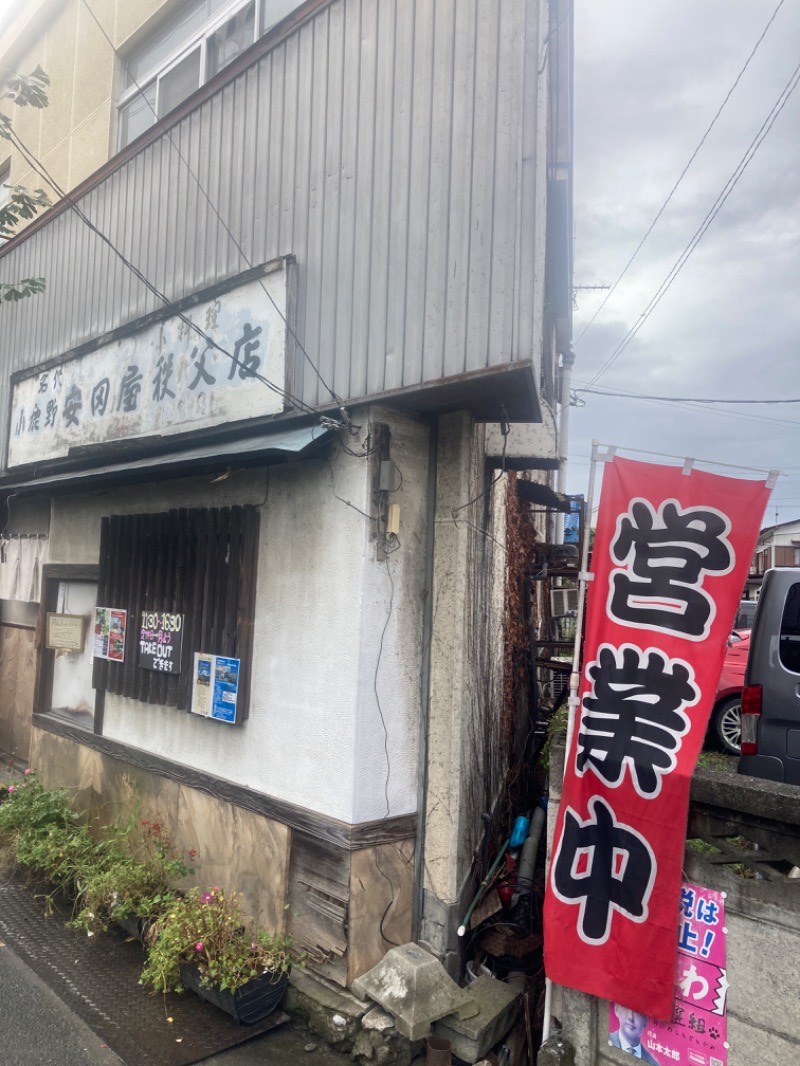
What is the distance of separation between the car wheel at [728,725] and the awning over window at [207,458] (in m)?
7.44

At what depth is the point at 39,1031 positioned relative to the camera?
4672 millimetres

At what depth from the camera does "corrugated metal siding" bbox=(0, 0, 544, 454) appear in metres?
4.68

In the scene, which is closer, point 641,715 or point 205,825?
point 641,715

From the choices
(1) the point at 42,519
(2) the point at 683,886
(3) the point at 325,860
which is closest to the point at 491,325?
(2) the point at 683,886

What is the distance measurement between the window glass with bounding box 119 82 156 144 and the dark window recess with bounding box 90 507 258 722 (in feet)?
16.9

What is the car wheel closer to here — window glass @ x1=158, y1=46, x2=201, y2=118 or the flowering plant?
the flowering plant

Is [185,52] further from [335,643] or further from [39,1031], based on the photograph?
[39,1031]

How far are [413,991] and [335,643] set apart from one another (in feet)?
7.42

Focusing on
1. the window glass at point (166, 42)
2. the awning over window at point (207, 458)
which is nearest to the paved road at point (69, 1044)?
the awning over window at point (207, 458)

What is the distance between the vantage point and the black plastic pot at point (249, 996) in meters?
4.80

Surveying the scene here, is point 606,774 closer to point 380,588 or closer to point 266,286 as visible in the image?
point 380,588

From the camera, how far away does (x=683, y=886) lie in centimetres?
Result: 382

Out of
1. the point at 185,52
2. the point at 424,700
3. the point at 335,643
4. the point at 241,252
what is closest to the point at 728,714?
the point at 424,700

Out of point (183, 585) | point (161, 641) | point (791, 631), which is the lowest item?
point (161, 641)
